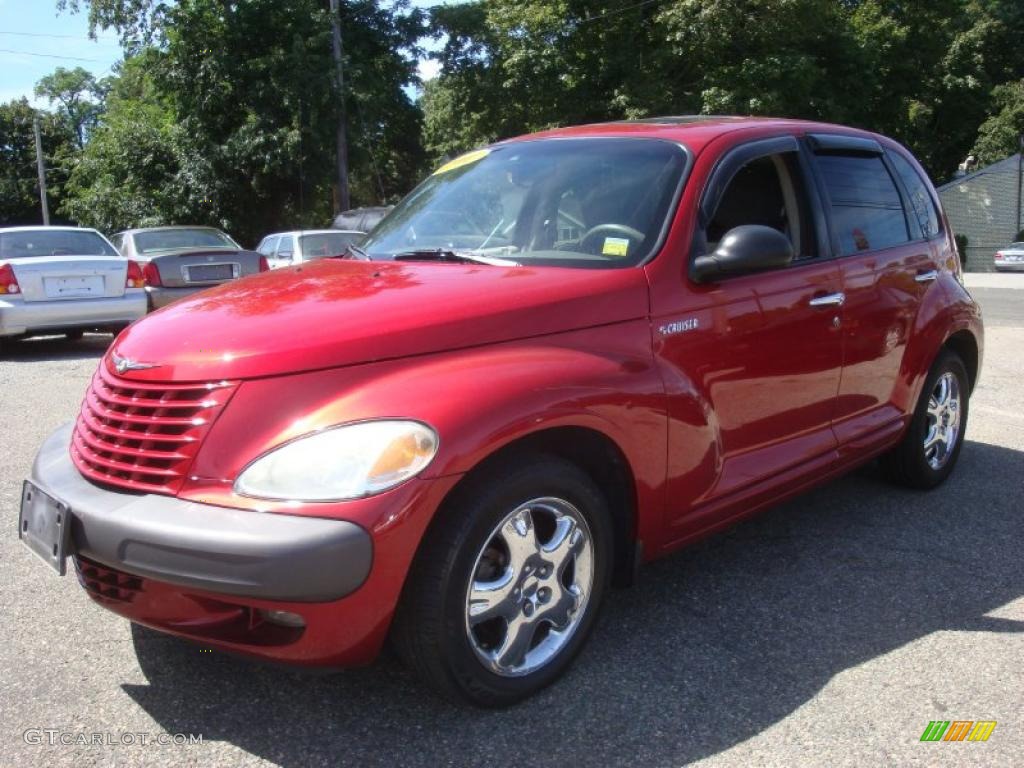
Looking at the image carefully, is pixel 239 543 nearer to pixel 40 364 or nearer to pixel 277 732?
pixel 277 732

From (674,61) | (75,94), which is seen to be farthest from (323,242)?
(75,94)

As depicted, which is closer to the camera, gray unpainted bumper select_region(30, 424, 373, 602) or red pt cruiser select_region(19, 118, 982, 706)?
gray unpainted bumper select_region(30, 424, 373, 602)

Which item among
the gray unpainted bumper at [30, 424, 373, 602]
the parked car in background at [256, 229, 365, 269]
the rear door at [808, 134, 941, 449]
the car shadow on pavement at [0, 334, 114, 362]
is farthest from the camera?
the parked car in background at [256, 229, 365, 269]

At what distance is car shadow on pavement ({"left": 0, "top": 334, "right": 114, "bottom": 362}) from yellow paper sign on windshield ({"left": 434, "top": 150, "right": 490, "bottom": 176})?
7.06 meters

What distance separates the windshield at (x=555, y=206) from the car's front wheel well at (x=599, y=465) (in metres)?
0.66

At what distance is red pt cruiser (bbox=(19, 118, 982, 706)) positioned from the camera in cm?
236

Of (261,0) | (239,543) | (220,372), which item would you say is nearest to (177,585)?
(239,543)

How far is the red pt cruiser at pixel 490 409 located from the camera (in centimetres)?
236

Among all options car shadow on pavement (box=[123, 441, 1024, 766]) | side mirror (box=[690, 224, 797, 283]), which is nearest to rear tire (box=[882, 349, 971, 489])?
car shadow on pavement (box=[123, 441, 1024, 766])

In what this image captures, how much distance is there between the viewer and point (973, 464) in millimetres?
5426

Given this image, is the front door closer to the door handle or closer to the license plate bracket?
the door handle

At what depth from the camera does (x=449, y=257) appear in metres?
3.38

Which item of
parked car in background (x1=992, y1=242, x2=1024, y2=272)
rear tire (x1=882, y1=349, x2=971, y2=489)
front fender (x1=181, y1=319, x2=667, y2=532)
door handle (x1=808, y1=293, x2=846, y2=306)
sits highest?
door handle (x1=808, y1=293, x2=846, y2=306)

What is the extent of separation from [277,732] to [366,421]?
3.12ft
